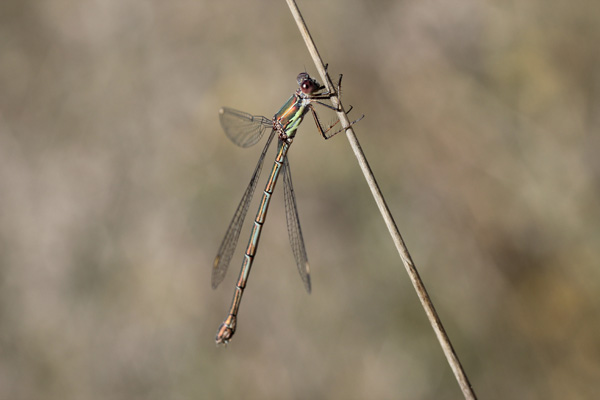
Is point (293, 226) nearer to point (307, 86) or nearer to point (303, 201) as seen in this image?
point (307, 86)

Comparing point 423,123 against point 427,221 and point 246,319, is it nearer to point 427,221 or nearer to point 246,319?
point 427,221

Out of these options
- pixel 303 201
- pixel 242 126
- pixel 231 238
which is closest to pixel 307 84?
pixel 242 126

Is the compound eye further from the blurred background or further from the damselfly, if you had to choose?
the blurred background

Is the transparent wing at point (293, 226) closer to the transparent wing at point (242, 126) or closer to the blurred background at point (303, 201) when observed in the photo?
the transparent wing at point (242, 126)

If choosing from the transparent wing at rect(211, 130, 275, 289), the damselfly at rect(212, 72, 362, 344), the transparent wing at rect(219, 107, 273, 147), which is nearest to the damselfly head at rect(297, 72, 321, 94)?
the damselfly at rect(212, 72, 362, 344)

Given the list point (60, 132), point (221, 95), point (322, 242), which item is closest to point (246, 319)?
point (322, 242)

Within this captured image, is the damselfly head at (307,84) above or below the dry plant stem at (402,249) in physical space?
above

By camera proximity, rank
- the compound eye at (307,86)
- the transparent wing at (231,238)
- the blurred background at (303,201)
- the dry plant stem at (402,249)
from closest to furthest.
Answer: the dry plant stem at (402,249), the compound eye at (307,86), the transparent wing at (231,238), the blurred background at (303,201)

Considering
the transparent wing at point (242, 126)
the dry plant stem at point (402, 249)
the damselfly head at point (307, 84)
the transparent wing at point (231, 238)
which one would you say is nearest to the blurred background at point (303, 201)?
the transparent wing at point (231, 238)
